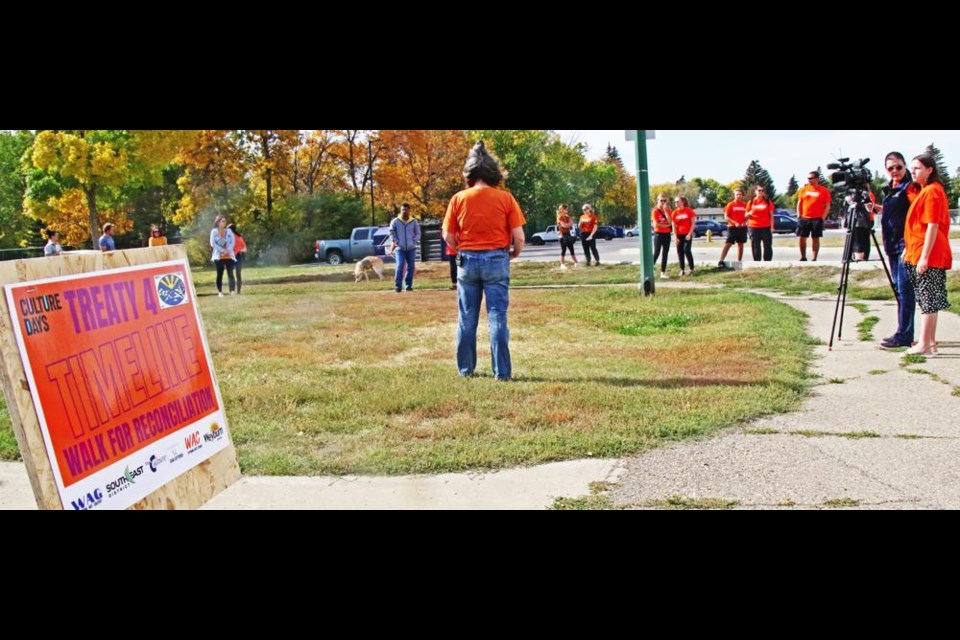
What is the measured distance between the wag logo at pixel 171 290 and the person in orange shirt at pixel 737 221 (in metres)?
13.0

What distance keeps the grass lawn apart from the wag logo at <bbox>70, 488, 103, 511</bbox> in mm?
1422

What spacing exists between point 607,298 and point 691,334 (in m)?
3.54

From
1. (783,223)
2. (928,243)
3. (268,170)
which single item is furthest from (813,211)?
(268,170)

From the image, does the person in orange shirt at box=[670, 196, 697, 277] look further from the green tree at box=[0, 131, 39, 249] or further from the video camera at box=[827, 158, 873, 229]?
the green tree at box=[0, 131, 39, 249]

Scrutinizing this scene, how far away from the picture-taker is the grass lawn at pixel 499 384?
463 centimetres

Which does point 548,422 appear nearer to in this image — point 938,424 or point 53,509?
point 938,424

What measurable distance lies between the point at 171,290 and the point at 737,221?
13428 mm

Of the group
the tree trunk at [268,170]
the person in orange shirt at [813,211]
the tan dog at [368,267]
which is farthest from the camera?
the tan dog at [368,267]

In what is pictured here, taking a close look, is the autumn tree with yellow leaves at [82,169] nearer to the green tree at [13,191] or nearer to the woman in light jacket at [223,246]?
the green tree at [13,191]

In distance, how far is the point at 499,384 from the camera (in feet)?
19.9

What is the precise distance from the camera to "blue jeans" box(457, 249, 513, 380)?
6.14 meters

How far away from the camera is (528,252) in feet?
72.5

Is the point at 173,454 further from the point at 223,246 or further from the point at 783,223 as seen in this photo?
the point at 783,223

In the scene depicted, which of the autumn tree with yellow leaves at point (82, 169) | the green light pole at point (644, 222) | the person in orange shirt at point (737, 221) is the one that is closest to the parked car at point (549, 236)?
the person in orange shirt at point (737, 221)
